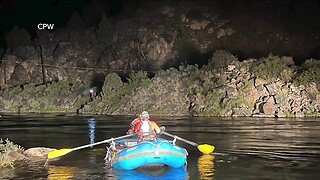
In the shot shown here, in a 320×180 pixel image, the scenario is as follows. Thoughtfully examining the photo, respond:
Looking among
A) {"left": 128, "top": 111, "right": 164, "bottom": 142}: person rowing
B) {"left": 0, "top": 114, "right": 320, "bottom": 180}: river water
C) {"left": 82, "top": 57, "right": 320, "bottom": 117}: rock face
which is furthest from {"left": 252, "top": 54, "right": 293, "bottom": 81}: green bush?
{"left": 128, "top": 111, "right": 164, "bottom": 142}: person rowing

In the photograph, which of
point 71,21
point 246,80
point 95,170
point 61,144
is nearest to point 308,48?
point 246,80

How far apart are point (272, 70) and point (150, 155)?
234ft

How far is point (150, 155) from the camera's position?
27.0 meters

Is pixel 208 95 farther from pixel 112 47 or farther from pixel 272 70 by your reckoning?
pixel 112 47

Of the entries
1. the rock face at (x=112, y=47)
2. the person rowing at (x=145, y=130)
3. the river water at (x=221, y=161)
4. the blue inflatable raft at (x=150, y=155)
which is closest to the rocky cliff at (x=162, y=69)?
the rock face at (x=112, y=47)

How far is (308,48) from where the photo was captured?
145 metres

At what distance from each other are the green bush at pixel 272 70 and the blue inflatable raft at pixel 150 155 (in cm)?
6832

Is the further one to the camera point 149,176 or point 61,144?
point 61,144

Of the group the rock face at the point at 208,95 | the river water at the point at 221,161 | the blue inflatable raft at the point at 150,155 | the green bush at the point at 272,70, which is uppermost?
the green bush at the point at 272,70

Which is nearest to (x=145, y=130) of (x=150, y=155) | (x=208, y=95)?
(x=150, y=155)

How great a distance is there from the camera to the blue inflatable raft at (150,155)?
27.0 meters

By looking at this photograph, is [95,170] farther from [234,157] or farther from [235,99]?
[235,99]

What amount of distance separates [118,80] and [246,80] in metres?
32.8

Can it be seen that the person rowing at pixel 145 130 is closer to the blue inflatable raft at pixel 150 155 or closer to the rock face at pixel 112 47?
the blue inflatable raft at pixel 150 155
